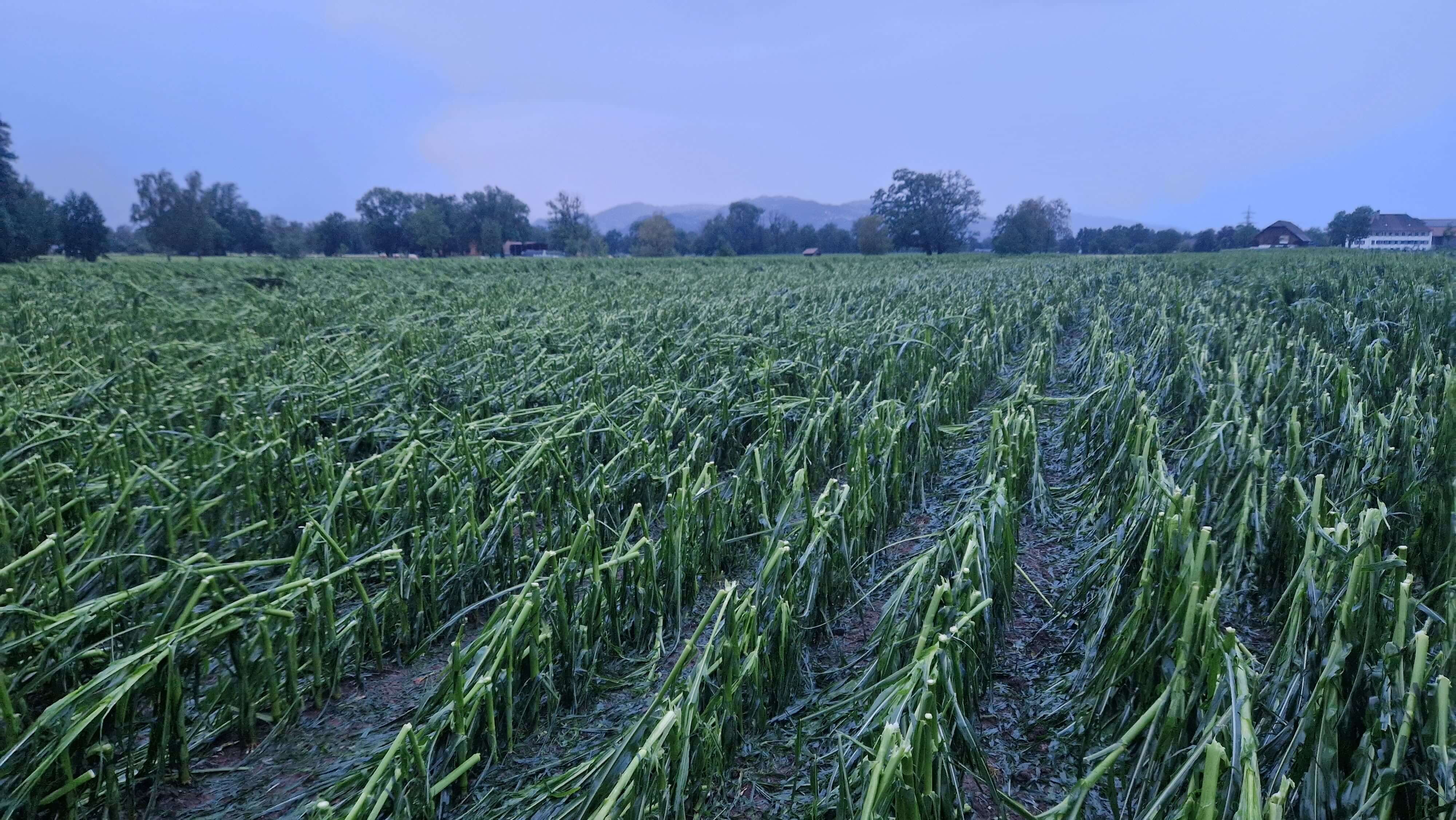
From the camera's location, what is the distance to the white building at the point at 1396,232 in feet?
183

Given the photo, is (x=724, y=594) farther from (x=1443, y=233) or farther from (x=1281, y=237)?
(x=1281, y=237)

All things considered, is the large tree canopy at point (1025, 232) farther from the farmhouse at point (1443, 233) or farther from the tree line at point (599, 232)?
the farmhouse at point (1443, 233)

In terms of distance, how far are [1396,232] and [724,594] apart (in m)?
77.2

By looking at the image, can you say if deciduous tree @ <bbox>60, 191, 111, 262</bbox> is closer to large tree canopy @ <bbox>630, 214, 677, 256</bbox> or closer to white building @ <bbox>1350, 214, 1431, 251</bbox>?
large tree canopy @ <bbox>630, 214, 677, 256</bbox>

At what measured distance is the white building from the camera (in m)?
55.8

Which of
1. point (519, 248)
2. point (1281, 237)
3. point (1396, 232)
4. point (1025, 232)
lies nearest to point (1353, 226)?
point (1396, 232)

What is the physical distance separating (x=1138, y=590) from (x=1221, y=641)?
1.99 ft

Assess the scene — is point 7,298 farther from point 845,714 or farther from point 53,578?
point 845,714

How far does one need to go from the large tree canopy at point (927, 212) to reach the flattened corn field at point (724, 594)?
3065 inches

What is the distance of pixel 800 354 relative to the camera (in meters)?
7.01

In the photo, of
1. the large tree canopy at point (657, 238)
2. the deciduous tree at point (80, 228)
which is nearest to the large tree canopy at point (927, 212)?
the large tree canopy at point (657, 238)

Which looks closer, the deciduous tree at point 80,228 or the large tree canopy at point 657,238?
the deciduous tree at point 80,228

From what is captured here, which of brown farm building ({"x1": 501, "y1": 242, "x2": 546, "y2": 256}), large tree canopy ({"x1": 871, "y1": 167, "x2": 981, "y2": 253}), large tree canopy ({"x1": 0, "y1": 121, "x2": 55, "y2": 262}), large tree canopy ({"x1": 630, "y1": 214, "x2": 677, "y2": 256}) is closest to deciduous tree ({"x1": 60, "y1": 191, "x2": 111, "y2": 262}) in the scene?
large tree canopy ({"x1": 0, "y1": 121, "x2": 55, "y2": 262})

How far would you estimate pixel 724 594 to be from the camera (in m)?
2.35
